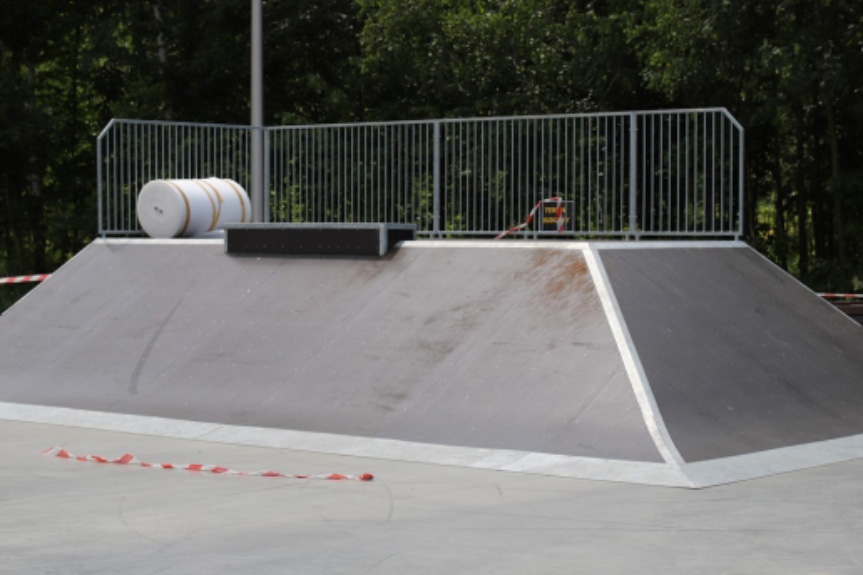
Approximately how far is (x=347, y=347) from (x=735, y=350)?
3.94m

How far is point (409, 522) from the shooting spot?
867cm

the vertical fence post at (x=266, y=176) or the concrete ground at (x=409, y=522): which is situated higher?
the vertical fence post at (x=266, y=176)

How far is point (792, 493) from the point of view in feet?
31.8

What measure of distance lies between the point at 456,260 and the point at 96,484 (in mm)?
5580

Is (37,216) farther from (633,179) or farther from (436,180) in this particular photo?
(633,179)

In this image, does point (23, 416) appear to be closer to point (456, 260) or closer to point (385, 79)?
point (456, 260)

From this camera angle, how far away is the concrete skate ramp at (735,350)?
1167 cm

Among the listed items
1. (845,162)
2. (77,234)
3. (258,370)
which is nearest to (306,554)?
(258,370)

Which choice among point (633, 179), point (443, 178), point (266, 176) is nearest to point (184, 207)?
point (266, 176)

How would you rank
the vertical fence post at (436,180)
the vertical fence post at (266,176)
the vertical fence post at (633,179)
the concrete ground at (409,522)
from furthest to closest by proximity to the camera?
the vertical fence post at (266,176) → the vertical fence post at (436,180) → the vertical fence post at (633,179) → the concrete ground at (409,522)


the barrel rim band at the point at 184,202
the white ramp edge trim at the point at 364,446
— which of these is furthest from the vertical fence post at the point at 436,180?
the white ramp edge trim at the point at 364,446

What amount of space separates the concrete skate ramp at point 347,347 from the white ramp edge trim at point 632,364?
0.25ft

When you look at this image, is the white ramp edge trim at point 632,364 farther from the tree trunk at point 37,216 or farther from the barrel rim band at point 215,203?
the tree trunk at point 37,216

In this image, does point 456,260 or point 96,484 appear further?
point 456,260
